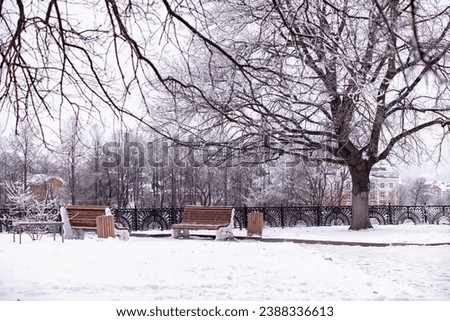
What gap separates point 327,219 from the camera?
2441cm

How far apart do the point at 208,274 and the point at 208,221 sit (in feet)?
31.2

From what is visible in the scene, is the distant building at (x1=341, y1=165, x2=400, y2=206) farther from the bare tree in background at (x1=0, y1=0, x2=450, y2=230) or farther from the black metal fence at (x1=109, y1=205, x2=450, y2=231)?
the bare tree in background at (x1=0, y1=0, x2=450, y2=230)

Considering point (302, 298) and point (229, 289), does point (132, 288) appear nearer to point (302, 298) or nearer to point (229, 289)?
point (229, 289)

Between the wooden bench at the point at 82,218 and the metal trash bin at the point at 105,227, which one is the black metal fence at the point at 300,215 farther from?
the metal trash bin at the point at 105,227

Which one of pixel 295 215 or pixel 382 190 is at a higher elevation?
pixel 382 190

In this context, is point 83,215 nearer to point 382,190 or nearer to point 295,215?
point 295,215

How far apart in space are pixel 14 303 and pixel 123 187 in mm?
30693

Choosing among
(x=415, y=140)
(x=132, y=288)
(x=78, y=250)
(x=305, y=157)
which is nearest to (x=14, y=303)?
(x=132, y=288)

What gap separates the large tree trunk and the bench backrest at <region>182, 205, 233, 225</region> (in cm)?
489

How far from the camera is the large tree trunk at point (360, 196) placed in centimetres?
1992

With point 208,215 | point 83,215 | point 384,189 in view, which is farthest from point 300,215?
point 384,189

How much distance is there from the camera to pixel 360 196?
20078mm

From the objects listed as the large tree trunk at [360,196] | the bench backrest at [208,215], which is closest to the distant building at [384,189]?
the large tree trunk at [360,196]

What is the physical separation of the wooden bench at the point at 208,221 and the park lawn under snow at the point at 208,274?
184 inches
